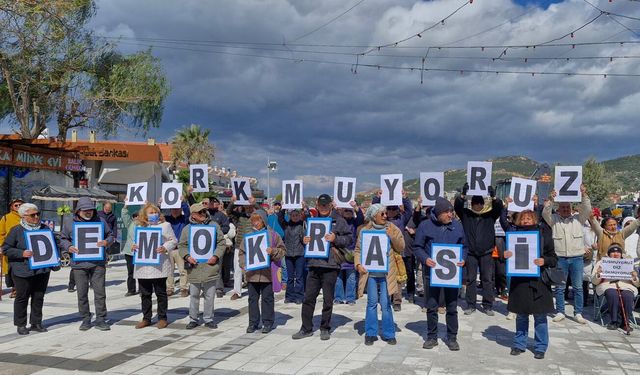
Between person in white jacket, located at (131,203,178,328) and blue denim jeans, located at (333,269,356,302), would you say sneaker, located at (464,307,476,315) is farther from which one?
person in white jacket, located at (131,203,178,328)

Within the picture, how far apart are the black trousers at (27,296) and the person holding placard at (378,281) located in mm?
5048

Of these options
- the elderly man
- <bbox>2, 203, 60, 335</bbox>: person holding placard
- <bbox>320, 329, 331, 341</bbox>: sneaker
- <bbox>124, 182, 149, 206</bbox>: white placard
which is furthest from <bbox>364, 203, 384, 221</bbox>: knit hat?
<bbox>2, 203, 60, 335</bbox>: person holding placard

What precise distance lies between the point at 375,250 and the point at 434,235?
0.87 m

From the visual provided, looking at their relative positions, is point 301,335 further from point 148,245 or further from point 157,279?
point 148,245

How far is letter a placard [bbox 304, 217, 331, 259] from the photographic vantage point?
8047 millimetres

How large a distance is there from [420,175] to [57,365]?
23.3ft

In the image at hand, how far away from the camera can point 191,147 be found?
51875mm

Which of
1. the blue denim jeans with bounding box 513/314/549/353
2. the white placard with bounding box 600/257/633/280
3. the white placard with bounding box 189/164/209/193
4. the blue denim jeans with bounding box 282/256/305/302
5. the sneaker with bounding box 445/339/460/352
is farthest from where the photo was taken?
the white placard with bounding box 189/164/209/193

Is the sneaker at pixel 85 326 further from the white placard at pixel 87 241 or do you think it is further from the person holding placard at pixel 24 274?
the white placard at pixel 87 241

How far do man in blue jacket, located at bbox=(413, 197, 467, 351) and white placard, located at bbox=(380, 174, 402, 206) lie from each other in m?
2.31

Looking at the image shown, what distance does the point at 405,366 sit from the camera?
21.4 feet

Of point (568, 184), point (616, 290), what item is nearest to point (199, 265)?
point (568, 184)

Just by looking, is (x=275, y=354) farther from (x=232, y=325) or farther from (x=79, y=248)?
(x=79, y=248)

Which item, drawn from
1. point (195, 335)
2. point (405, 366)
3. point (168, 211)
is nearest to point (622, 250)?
point (405, 366)
